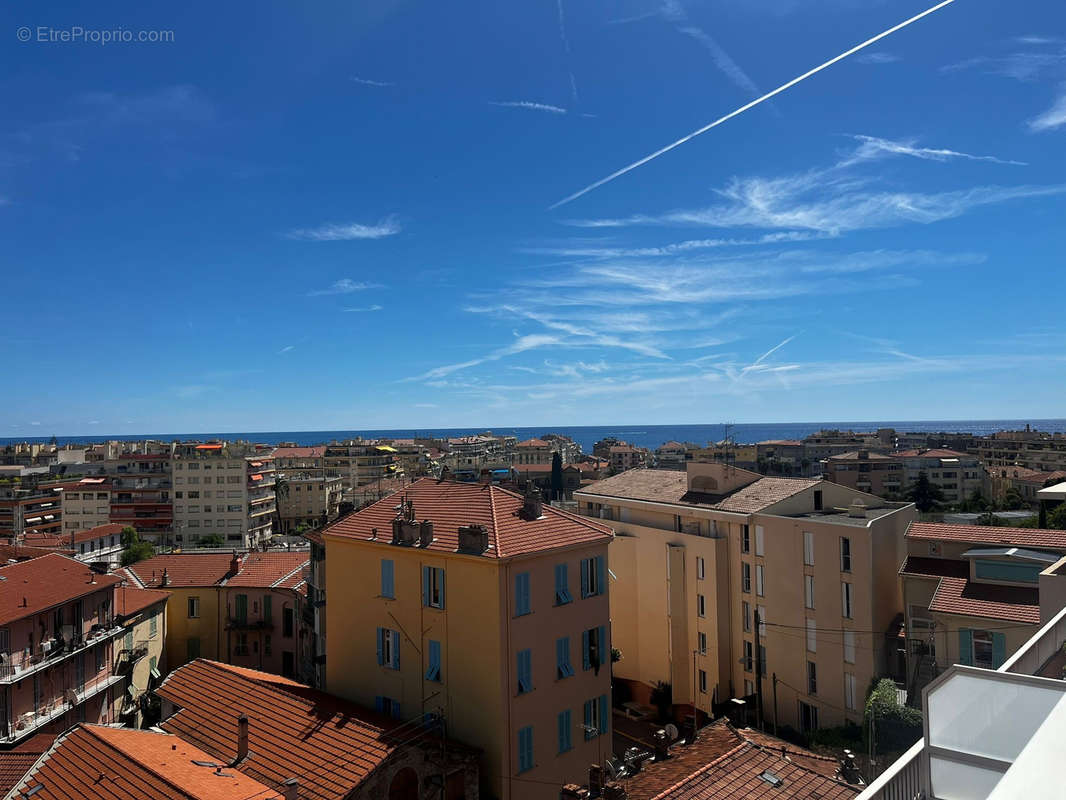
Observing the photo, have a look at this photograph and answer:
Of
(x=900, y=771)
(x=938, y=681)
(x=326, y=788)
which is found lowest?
(x=326, y=788)

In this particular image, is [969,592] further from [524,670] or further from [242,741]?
[242,741]

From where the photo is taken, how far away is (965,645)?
89.8 ft

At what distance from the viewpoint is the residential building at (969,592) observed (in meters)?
26.9

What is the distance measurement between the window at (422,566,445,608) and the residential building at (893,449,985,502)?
3994 inches

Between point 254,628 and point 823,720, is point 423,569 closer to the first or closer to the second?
point 823,720

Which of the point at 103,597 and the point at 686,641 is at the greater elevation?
the point at 103,597

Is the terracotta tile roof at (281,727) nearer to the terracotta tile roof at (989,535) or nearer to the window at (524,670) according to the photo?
the window at (524,670)

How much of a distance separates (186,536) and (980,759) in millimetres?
115217

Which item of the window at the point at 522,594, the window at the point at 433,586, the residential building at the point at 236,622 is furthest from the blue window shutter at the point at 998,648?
the residential building at the point at 236,622

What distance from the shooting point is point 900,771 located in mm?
4504

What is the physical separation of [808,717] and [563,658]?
18754 millimetres

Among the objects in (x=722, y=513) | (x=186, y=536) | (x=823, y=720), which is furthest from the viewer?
(x=186, y=536)

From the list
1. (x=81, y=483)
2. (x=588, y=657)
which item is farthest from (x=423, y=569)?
(x=81, y=483)

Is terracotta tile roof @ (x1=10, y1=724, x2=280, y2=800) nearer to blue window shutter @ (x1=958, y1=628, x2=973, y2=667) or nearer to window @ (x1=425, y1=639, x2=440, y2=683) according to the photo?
window @ (x1=425, y1=639, x2=440, y2=683)
